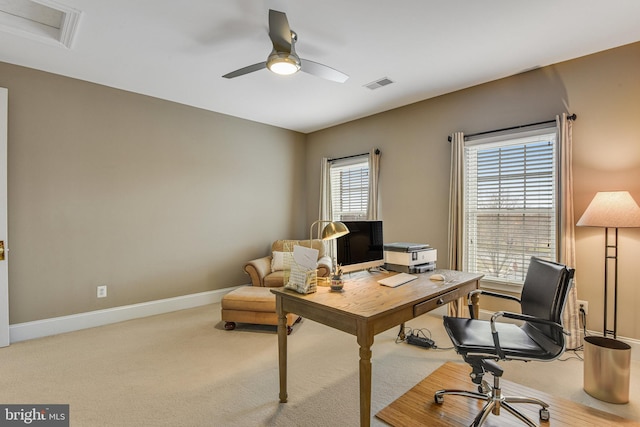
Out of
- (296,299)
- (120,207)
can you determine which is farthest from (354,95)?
(120,207)

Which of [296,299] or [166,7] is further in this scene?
[166,7]

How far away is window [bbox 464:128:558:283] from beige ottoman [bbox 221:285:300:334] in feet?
7.25

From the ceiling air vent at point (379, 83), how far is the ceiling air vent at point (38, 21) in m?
2.60

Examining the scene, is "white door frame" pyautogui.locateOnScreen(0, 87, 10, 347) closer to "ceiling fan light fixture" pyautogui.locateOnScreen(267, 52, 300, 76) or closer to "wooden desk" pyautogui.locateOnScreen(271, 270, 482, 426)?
"ceiling fan light fixture" pyautogui.locateOnScreen(267, 52, 300, 76)

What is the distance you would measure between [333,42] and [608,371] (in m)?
3.14

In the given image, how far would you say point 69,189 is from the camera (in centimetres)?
338

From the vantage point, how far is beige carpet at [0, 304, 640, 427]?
6.61ft

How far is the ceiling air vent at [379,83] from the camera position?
339 cm

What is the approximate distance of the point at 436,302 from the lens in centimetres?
213

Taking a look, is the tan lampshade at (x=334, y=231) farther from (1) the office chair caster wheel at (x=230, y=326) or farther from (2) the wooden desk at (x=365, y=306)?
(1) the office chair caster wheel at (x=230, y=326)

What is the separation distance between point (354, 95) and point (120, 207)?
306 cm

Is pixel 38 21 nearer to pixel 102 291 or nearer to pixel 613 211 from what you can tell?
pixel 102 291

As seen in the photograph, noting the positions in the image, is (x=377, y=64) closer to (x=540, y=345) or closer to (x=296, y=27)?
(x=296, y=27)

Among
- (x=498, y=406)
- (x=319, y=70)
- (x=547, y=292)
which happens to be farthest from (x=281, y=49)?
(x=498, y=406)
